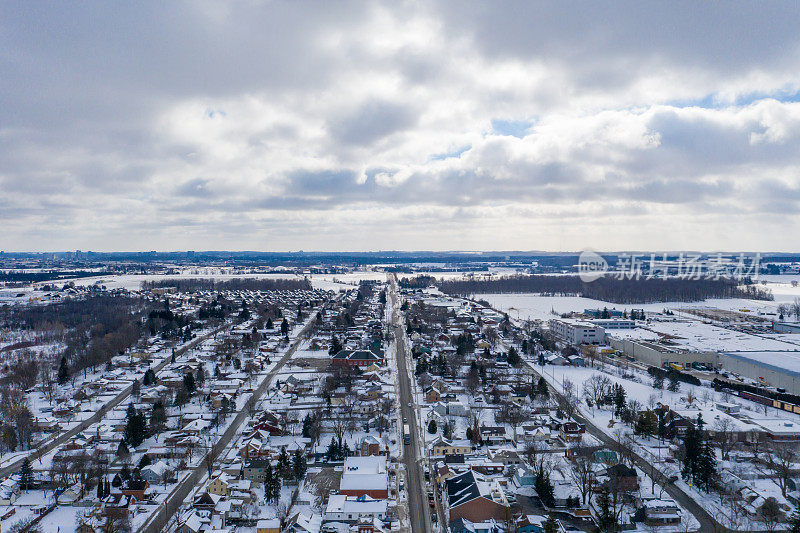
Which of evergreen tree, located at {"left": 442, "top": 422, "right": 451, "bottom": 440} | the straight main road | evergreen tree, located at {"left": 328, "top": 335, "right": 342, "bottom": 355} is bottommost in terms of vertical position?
the straight main road

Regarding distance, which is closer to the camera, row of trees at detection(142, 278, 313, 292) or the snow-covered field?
the snow-covered field

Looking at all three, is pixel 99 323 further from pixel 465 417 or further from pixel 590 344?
pixel 590 344

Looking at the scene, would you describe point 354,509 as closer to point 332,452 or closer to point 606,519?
point 332,452

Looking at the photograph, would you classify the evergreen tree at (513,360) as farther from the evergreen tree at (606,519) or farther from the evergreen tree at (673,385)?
the evergreen tree at (606,519)

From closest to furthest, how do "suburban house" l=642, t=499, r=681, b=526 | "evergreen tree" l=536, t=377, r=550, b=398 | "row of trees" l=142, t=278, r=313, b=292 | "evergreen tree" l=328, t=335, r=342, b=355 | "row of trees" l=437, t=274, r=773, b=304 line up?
1. "suburban house" l=642, t=499, r=681, b=526
2. "evergreen tree" l=536, t=377, r=550, b=398
3. "evergreen tree" l=328, t=335, r=342, b=355
4. "row of trees" l=437, t=274, r=773, b=304
5. "row of trees" l=142, t=278, r=313, b=292

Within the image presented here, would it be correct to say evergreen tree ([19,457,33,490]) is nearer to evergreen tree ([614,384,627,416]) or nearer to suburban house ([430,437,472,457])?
suburban house ([430,437,472,457])

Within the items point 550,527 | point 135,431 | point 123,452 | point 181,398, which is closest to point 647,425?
point 550,527

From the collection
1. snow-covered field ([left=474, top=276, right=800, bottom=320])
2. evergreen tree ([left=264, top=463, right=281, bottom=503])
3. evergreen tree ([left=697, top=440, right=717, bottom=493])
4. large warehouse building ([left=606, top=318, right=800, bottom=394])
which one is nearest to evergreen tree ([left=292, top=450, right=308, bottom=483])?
evergreen tree ([left=264, top=463, right=281, bottom=503])

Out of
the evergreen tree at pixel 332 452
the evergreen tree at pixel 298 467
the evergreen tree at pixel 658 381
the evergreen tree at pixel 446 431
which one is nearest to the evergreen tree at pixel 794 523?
the evergreen tree at pixel 446 431
